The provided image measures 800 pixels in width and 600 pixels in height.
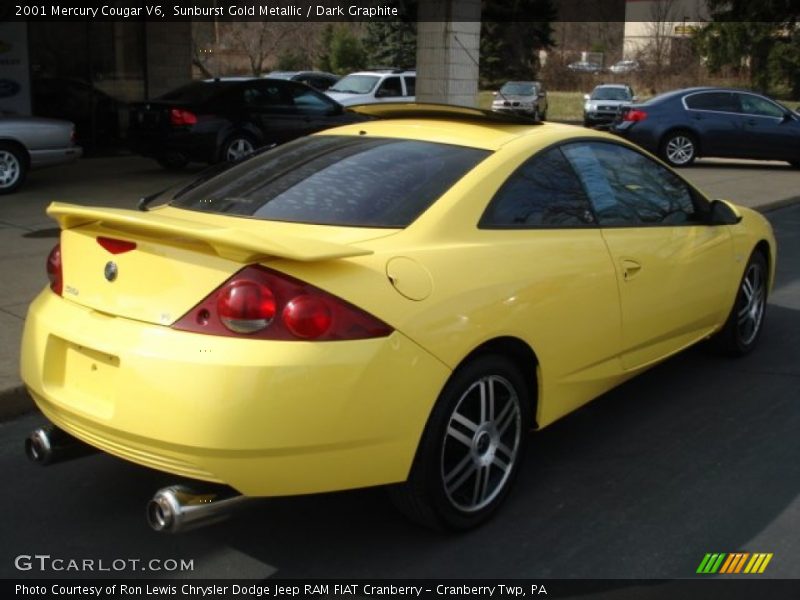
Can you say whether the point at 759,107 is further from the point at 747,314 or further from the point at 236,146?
the point at 747,314

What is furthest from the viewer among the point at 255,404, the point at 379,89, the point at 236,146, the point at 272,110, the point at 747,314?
the point at 379,89

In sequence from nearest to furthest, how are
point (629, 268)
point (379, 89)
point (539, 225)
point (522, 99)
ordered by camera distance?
1. point (539, 225)
2. point (629, 268)
3. point (379, 89)
4. point (522, 99)

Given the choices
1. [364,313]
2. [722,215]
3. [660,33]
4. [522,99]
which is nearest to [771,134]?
[722,215]

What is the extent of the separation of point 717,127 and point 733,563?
52.8ft

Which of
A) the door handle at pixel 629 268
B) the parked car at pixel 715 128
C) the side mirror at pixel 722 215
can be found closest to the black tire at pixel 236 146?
the parked car at pixel 715 128

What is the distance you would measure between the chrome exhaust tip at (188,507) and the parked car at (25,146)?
9.73m

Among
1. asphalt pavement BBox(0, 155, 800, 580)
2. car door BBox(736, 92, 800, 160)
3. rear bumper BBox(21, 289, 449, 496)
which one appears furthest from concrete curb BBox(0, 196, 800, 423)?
car door BBox(736, 92, 800, 160)

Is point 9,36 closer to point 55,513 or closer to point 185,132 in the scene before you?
point 185,132

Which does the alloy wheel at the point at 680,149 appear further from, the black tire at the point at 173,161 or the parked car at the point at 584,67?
the parked car at the point at 584,67

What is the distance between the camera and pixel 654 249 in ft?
14.7

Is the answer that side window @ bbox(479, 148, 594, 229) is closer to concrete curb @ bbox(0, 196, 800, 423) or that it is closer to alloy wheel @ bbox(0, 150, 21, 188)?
concrete curb @ bbox(0, 196, 800, 423)

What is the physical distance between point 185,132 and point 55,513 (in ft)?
36.1

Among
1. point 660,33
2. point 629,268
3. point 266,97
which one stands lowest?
point 629,268

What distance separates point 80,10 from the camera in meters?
17.3
